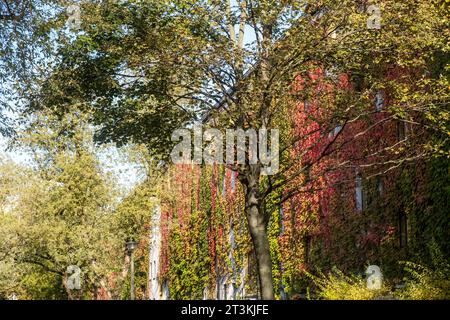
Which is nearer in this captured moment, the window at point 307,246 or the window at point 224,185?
the window at point 307,246

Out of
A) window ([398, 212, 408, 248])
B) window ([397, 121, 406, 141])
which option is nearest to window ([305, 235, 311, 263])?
window ([398, 212, 408, 248])

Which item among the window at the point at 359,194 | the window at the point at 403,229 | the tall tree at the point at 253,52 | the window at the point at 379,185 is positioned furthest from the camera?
the window at the point at 359,194

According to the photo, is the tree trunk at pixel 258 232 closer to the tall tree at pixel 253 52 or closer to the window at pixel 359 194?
the tall tree at pixel 253 52

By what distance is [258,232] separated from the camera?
19.6m

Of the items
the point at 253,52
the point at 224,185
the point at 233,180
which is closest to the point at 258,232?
the point at 253,52

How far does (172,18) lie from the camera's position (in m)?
19.3

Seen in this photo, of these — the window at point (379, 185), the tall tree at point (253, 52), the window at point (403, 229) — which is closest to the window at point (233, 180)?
the window at point (379, 185)

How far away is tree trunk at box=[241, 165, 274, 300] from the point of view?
63.2 feet

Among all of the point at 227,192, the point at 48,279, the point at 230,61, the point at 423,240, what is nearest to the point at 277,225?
the point at 227,192

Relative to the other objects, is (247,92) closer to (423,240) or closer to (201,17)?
(201,17)

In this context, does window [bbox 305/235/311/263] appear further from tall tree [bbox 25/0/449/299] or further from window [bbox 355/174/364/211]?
tall tree [bbox 25/0/449/299]

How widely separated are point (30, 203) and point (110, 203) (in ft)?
14.6

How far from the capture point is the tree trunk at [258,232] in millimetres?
19266
